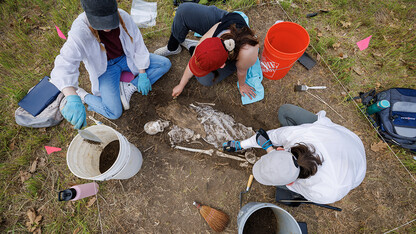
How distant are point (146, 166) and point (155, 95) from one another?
3.69 feet

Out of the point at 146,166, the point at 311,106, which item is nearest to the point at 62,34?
the point at 146,166

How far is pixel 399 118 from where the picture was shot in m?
2.67

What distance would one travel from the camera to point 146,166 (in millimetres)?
2553

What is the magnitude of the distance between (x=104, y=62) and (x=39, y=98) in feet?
4.03

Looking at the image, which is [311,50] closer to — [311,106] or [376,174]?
[311,106]

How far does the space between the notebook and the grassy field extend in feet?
0.60

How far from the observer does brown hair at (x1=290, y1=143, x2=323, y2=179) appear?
1.56m

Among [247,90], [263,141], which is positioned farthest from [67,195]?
[247,90]

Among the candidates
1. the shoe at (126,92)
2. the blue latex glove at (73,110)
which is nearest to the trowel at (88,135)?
the blue latex glove at (73,110)

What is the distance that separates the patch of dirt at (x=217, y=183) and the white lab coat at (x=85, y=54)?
574 mm

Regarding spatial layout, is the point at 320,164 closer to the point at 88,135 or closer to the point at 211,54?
the point at 211,54

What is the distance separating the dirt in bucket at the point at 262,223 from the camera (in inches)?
85.0

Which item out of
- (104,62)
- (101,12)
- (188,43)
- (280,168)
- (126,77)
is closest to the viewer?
(280,168)

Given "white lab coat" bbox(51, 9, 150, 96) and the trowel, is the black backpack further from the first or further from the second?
the trowel
